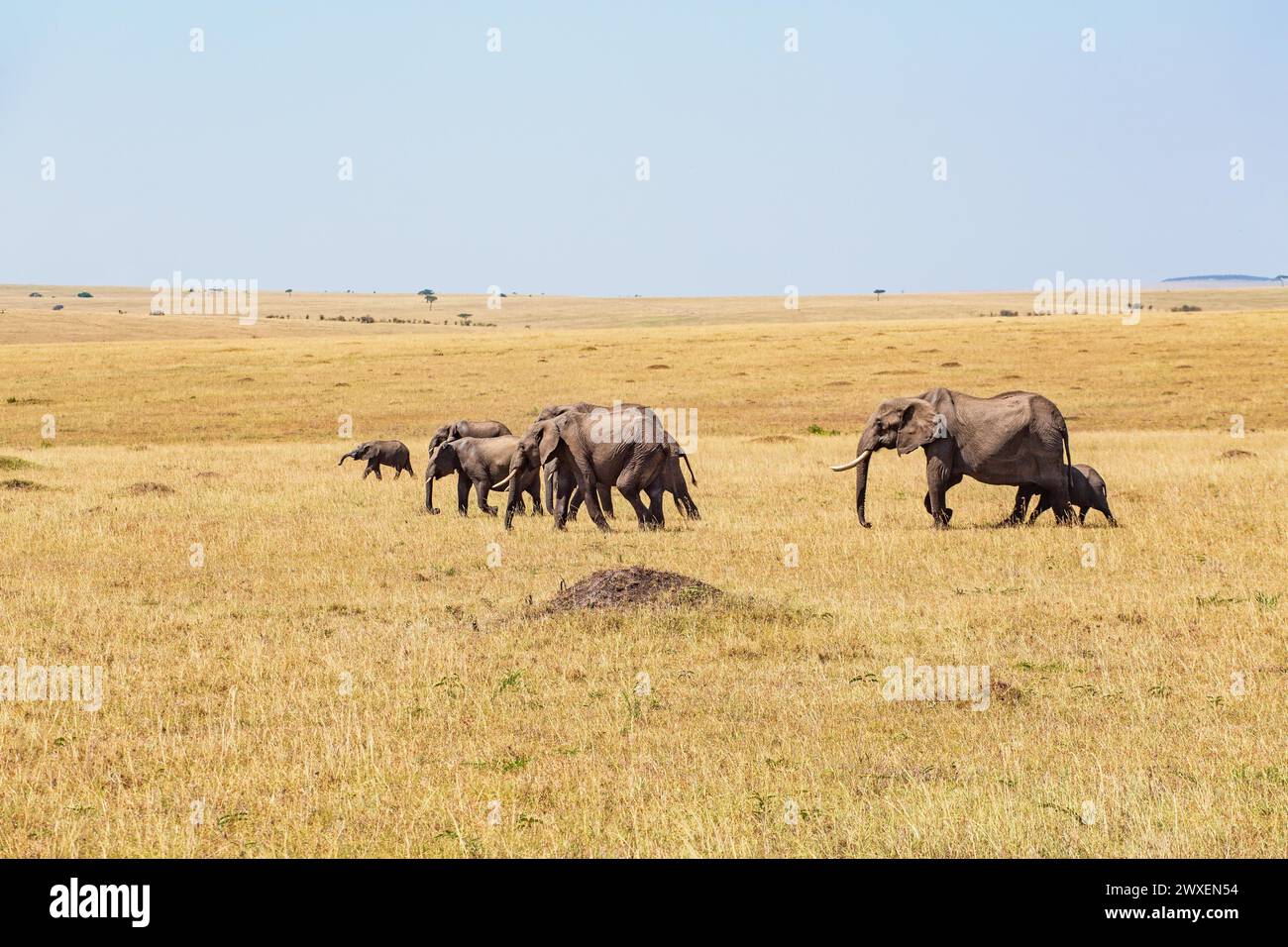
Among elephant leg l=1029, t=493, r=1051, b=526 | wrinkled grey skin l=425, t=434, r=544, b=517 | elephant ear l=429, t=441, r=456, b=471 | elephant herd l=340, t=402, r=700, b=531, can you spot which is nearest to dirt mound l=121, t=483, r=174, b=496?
elephant ear l=429, t=441, r=456, b=471

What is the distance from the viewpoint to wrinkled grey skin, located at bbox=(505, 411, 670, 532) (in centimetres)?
2173

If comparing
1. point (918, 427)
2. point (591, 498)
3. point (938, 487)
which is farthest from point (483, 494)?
point (938, 487)

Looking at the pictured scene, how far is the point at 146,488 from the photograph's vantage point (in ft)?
88.7

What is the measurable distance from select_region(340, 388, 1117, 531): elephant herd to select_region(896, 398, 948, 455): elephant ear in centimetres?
2

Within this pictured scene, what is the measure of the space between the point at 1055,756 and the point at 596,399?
1729 inches

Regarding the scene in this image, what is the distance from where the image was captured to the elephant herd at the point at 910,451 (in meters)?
21.4

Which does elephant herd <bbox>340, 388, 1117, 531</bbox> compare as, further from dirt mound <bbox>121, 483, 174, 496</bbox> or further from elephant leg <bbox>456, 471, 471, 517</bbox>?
dirt mound <bbox>121, 483, 174, 496</bbox>

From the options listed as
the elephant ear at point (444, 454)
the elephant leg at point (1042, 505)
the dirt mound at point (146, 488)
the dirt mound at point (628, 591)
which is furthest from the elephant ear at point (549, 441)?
the dirt mound at point (146, 488)

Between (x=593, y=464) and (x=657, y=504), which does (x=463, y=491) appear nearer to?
(x=593, y=464)

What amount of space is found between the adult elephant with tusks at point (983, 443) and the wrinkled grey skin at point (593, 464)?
326 centimetres

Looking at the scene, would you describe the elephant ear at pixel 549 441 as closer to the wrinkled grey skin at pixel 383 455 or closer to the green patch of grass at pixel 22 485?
the wrinkled grey skin at pixel 383 455

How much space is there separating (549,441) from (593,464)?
848 millimetres

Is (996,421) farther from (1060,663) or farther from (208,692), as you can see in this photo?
(208,692)

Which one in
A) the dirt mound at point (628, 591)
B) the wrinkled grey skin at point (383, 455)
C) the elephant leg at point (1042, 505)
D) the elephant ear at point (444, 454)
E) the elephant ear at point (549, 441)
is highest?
the elephant ear at point (549, 441)
